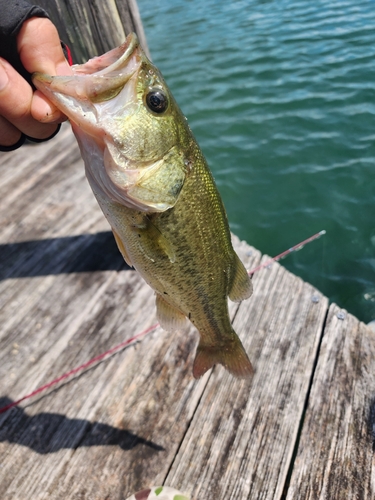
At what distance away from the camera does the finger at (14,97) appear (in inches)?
49.7

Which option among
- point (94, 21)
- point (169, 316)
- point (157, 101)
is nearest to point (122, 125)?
point (157, 101)

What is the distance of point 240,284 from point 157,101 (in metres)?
0.96

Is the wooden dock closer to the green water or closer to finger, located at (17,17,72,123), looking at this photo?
the green water

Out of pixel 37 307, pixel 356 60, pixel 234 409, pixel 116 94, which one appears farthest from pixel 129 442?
pixel 356 60

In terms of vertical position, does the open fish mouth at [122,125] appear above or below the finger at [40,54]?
below

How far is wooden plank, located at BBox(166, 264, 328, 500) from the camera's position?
2264 mm

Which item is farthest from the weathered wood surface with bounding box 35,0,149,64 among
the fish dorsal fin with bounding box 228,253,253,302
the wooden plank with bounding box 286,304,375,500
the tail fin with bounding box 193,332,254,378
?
the wooden plank with bounding box 286,304,375,500

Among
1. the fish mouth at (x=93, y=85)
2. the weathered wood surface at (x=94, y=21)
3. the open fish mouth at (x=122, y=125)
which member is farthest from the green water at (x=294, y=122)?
the fish mouth at (x=93, y=85)

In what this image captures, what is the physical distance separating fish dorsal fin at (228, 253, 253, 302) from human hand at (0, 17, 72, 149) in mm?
1043

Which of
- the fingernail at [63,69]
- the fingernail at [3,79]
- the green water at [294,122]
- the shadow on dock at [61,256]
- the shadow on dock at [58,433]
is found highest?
the fingernail at [3,79]

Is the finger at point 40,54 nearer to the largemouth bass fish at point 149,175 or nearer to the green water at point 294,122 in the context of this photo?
the largemouth bass fish at point 149,175

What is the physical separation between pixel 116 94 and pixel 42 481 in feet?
7.27

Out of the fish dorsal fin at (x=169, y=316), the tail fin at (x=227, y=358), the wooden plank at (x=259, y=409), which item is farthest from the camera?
the wooden plank at (x=259, y=409)

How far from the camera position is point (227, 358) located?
212 centimetres
